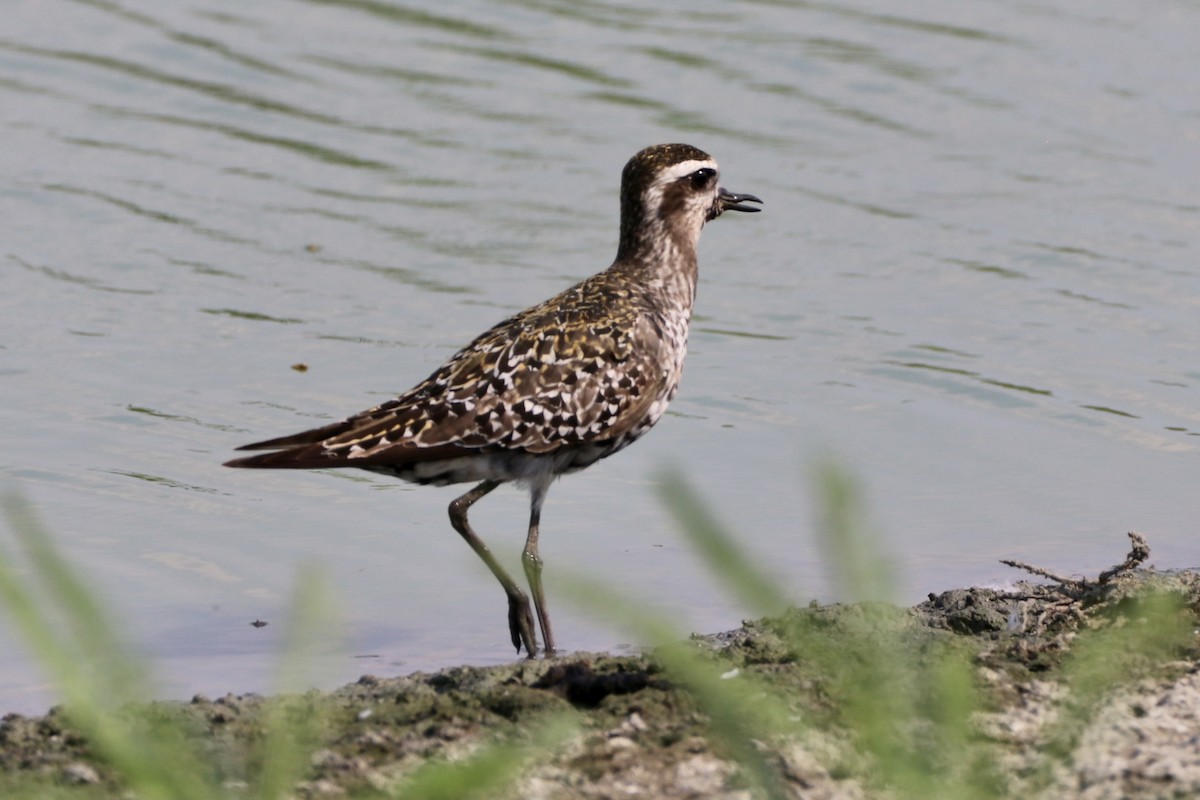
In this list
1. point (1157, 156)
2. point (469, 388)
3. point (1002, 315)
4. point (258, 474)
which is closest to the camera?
point (469, 388)

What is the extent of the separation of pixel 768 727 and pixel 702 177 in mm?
5624

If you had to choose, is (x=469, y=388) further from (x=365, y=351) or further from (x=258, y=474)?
(x=365, y=351)

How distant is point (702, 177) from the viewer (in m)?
8.70

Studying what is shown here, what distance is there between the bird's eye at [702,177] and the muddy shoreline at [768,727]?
263 cm

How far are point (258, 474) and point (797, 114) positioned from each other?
7130mm

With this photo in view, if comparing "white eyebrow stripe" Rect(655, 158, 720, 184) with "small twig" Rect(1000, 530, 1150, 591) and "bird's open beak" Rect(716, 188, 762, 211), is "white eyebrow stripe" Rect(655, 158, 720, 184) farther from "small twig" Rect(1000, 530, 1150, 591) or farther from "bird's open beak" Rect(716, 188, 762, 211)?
"small twig" Rect(1000, 530, 1150, 591)

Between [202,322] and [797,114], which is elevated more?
[797,114]

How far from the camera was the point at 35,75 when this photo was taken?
15359 mm

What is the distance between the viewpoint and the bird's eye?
8.66 m

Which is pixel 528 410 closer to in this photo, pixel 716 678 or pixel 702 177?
pixel 702 177

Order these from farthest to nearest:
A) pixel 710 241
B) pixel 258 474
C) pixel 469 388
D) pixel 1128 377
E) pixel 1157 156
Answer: pixel 1157 156 < pixel 710 241 < pixel 1128 377 < pixel 258 474 < pixel 469 388

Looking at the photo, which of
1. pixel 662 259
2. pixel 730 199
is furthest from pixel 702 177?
pixel 662 259

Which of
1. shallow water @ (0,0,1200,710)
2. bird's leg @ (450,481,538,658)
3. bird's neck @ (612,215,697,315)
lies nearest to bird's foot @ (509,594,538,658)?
bird's leg @ (450,481,538,658)

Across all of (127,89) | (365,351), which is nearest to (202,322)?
(365,351)
